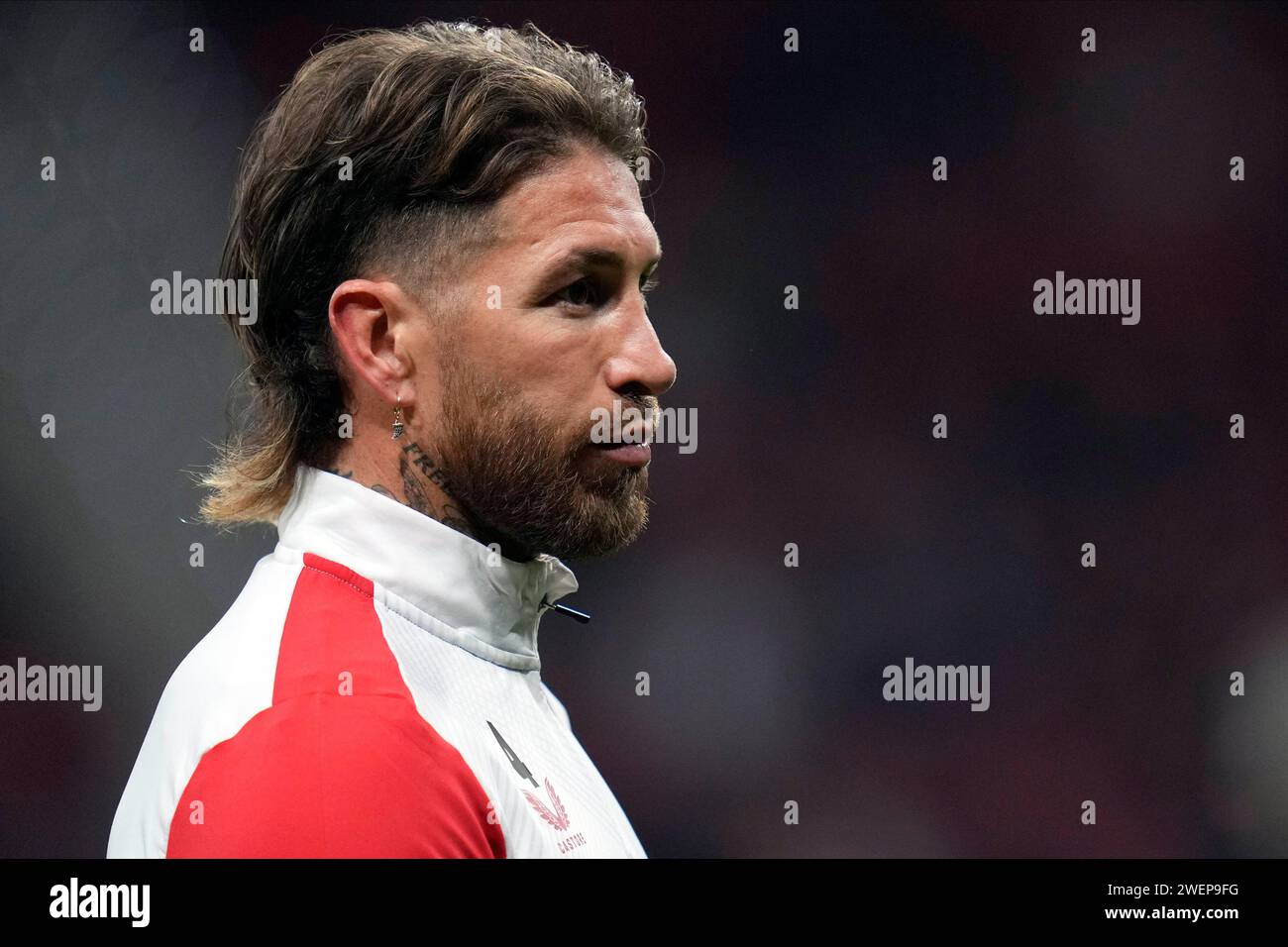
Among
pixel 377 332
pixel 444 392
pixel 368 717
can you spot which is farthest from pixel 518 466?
pixel 368 717

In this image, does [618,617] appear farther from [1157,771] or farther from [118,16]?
[118,16]

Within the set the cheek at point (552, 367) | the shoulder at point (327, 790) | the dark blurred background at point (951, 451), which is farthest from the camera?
the dark blurred background at point (951, 451)

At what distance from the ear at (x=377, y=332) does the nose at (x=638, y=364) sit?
0.24 metres

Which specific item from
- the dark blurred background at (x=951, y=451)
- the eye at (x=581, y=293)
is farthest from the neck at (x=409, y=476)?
the dark blurred background at (x=951, y=451)

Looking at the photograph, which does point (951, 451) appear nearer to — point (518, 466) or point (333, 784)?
point (518, 466)

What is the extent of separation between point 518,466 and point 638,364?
0.18 metres

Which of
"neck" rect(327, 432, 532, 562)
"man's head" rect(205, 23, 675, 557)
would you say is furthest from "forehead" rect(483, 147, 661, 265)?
"neck" rect(327, 432, 532, 562)

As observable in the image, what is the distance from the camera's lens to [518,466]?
4.42 feet

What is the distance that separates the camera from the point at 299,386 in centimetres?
146

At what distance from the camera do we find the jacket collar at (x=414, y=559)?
1.28 m

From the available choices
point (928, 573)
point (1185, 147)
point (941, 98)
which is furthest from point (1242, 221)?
point (928, 573)

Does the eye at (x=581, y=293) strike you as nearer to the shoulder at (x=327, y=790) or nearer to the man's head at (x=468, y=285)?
the man's head at (x=468, y=285)

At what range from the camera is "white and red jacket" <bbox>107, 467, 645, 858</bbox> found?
1.01m

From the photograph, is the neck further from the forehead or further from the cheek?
the forehead
